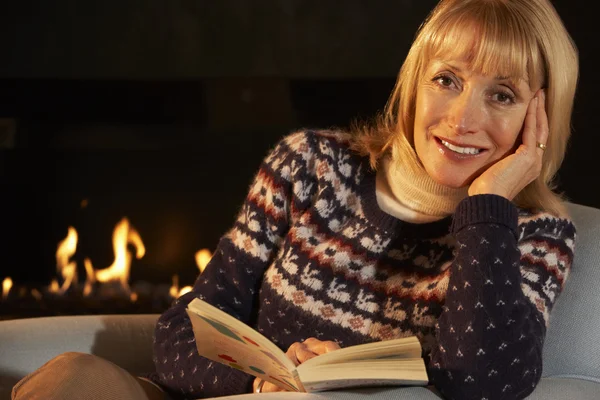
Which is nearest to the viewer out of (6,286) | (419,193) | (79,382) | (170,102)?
(79,382)

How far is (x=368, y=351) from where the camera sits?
1.08 metres

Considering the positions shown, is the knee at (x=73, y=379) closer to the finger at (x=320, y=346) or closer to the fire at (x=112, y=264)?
the finger at (x=320, y=346)

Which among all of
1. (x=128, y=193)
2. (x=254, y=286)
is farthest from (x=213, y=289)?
(x=128, y=193)

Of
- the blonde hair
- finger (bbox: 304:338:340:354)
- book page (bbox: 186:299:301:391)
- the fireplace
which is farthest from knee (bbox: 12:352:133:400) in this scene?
the fireplace

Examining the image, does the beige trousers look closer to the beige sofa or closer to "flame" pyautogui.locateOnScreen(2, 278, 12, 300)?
the beige sofa

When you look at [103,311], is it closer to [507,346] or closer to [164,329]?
[164,329]

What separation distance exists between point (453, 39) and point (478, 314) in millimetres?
438

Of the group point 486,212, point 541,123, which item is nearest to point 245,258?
point 486,212

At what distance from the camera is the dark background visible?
228 centimetres

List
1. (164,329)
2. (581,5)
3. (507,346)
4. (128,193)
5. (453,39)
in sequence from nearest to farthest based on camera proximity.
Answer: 1. (507,346)
2. (453,39)
3. (164,329)
4. (581,5)
5. (128,193)

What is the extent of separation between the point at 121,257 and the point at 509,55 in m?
1.40

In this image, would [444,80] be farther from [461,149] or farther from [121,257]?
[121,257]

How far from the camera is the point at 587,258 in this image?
1430 mm

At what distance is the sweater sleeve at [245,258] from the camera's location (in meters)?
1.46
